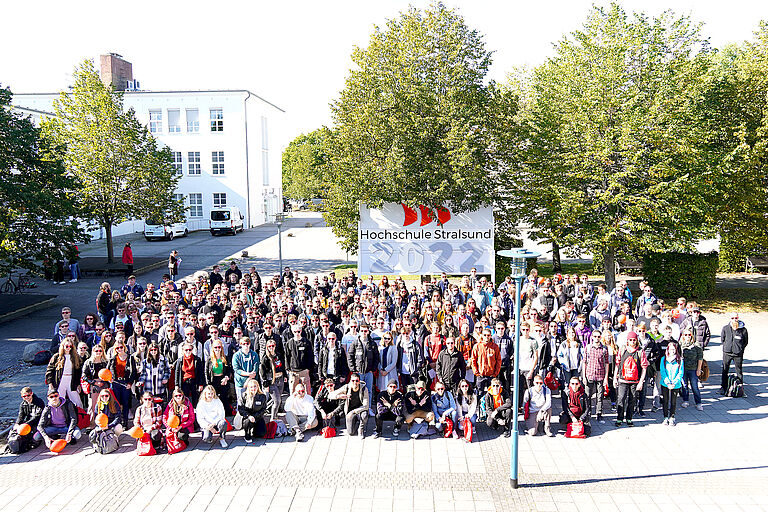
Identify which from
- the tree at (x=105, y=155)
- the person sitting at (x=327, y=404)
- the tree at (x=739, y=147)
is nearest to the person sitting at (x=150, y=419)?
the person sitting at (x=327, y=404)

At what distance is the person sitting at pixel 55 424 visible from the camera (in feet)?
34.4

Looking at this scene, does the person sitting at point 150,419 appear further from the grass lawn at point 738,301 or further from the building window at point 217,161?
the building window at point 217,161

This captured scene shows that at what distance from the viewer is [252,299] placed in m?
16.5

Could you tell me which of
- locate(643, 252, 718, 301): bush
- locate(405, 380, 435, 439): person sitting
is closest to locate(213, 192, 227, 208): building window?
locate(643, 252, 718, 301): bush

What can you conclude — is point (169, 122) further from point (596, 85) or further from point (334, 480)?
point (334, 480)

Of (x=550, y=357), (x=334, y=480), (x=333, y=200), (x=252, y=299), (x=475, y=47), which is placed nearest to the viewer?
(x=334, y=480)

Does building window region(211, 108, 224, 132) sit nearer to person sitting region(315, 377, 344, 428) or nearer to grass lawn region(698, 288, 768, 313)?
grass lawn region(698, 288, 768, 313)

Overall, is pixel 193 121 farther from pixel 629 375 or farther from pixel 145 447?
pixel 629 375

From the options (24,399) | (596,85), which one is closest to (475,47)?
(596,85)

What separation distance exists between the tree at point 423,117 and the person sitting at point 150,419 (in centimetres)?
1195

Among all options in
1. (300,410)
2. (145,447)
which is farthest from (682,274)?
(145,447)

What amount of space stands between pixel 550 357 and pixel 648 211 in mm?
10122

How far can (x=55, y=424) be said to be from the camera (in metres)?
10.6

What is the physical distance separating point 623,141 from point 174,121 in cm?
4463
